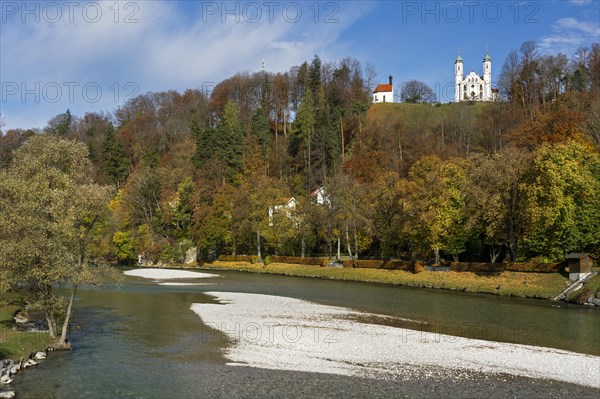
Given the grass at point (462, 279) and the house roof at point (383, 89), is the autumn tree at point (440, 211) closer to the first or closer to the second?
the grass at point (462, 279)

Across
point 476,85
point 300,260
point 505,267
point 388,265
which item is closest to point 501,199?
point 505,267

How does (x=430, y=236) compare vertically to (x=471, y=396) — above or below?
above

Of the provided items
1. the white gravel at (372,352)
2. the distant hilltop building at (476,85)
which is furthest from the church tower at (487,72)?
the white gravel at (372,352)

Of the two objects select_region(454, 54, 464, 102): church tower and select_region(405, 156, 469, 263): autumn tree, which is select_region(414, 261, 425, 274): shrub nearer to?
select_region(405, 156, 469, 263): autumn tree

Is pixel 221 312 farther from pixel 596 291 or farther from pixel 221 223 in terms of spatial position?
pixel 221 223

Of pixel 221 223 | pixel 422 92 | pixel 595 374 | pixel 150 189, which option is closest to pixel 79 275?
pixel 595 374

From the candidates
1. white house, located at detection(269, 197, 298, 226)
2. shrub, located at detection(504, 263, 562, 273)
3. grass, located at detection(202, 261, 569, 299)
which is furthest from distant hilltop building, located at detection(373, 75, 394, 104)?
shrub, located at detection(504, 263, 562, 273)

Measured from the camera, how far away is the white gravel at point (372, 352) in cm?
2259

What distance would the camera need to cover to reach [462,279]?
2169 inches

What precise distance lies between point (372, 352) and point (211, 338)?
369 inches

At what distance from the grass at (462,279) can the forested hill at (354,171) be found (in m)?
4.32

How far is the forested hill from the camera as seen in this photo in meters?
54.1

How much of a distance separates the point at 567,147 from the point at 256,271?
4834cm

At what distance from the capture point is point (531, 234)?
174 feet
